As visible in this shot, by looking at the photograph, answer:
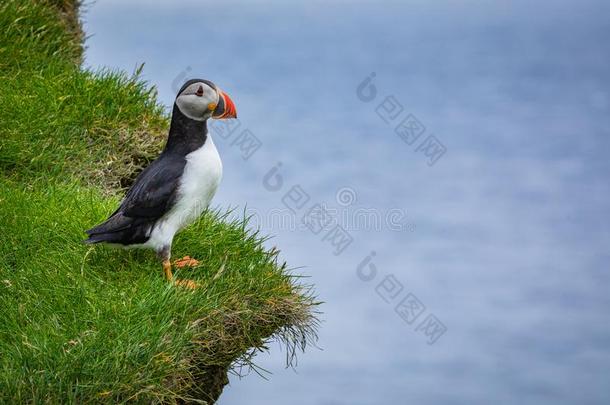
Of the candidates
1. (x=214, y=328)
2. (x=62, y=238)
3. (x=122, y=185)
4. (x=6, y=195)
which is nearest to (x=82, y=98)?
(x=122, y=185)

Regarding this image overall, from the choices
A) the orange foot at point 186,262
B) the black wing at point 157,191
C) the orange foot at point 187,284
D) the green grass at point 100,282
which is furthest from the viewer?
the orange foot at point 186,262

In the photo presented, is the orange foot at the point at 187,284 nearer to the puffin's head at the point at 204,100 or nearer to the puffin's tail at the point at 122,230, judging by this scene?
the puffin's tail at the point at 122,230

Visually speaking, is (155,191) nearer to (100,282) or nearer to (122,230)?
(122,230)

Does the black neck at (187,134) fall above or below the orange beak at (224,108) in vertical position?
below

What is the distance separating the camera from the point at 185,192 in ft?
19.0

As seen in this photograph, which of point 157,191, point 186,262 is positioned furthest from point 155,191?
point 186,262

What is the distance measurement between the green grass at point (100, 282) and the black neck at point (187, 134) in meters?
0.90

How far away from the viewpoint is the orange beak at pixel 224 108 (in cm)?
580

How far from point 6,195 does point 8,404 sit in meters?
2.64

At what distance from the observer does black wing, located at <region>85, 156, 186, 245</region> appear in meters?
5.77

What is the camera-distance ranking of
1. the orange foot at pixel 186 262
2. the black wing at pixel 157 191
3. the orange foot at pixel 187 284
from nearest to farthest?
the black wing at pixel 157 191 → the orange foot at pixel 187 284 → the orange foot at pixel 186 262

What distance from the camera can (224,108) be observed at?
5.80 meters

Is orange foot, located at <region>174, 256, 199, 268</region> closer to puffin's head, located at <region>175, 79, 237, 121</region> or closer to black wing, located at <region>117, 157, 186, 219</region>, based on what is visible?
black wing, located at <region>117, 157, 186, 219</region>

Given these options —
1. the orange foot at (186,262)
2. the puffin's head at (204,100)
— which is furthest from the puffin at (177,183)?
the orange foot at (186,262)
